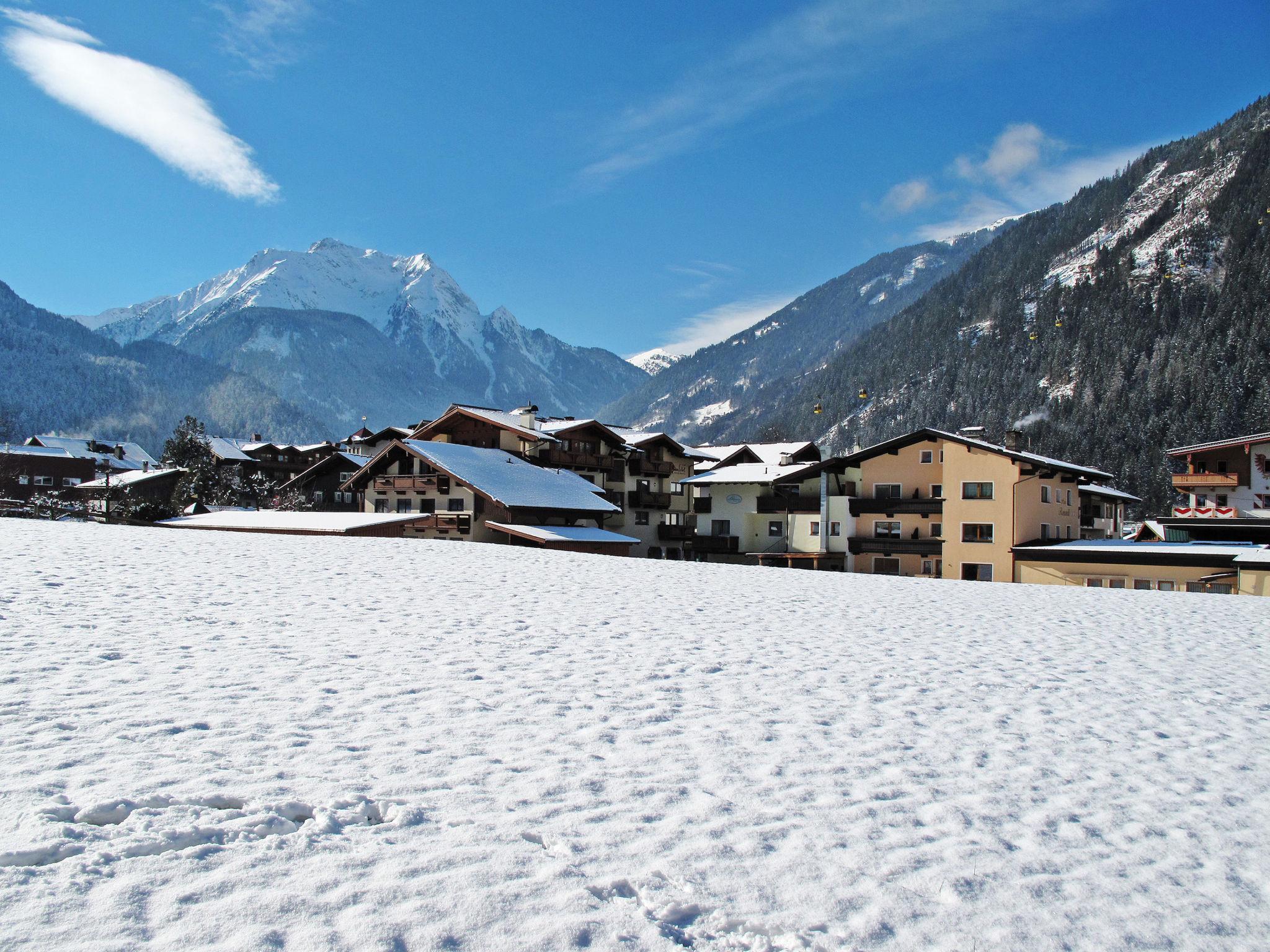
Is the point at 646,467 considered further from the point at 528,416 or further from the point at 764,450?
the point at 764,450

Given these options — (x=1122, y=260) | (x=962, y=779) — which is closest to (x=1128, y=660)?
(x=962, y=779)

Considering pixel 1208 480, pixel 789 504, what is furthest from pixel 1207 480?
pixel 789 504

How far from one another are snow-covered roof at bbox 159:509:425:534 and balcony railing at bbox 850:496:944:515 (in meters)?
27.0

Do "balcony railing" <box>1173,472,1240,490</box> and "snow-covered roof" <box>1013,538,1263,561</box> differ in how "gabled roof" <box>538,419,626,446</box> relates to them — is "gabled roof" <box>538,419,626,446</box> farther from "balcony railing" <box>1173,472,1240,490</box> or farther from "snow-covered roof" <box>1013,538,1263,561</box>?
"balcony railing" <box>1173,472,1240,490</box>

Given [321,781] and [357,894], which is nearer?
[357,894]

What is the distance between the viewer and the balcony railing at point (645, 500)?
190 ft

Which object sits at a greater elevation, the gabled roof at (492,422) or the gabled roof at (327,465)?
the gabled roof at (492,422)

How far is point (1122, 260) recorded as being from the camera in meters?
177

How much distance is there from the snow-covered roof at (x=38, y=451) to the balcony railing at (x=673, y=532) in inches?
3024

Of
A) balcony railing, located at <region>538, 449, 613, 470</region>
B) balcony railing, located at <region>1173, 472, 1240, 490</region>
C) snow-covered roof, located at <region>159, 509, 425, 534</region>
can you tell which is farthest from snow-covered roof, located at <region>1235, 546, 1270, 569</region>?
balcony railing, located at <region>538, 449, 613, 470</region>

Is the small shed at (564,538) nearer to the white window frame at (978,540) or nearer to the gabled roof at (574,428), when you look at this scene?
the gabled roof at (574,428)

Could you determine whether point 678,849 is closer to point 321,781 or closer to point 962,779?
point 321,781

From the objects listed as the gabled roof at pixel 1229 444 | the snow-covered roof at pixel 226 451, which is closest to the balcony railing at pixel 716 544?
the gabled roof at pixel 1229 444

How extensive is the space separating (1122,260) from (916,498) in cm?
16990
